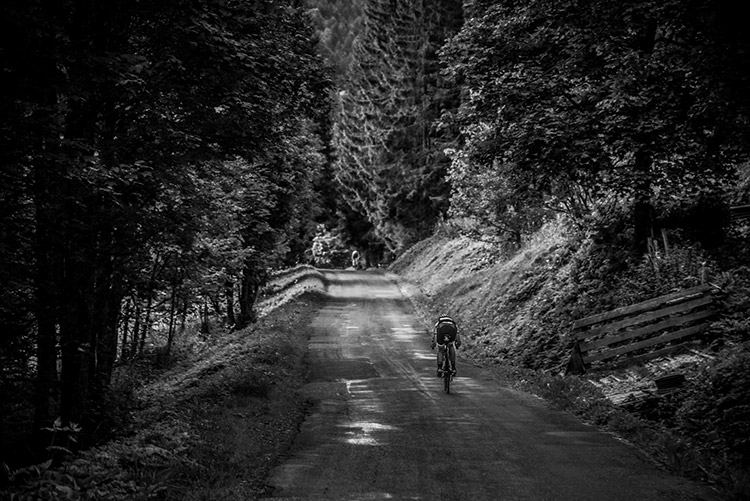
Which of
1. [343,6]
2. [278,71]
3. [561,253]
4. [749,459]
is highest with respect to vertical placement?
[343,6]

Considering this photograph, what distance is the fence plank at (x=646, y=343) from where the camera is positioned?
1284 centimetres

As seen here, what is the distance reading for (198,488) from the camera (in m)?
7.72

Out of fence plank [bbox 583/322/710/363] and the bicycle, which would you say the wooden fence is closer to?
fence plank [bbox 583/322/710/363]

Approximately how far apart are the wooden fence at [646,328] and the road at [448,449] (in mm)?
2127

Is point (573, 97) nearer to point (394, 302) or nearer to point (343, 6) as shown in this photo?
point (394, 302)

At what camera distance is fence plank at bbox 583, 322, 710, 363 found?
12836 millimetres

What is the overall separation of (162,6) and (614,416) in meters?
10.8

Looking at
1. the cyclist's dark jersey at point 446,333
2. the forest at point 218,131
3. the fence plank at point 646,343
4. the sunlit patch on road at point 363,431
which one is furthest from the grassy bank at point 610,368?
the sunlit patch on road at point 363,431

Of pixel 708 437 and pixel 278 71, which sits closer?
pixel 708 437

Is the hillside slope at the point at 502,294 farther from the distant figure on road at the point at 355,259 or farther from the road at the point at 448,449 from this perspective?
the distant figure on road at the point at 355,259

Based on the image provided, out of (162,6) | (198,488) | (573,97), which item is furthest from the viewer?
(573,97)

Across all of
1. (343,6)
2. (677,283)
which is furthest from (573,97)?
(343,6)

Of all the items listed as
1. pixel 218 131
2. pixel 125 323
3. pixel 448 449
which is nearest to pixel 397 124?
pixel 125 323

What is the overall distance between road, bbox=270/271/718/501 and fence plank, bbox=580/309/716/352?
2.12m
